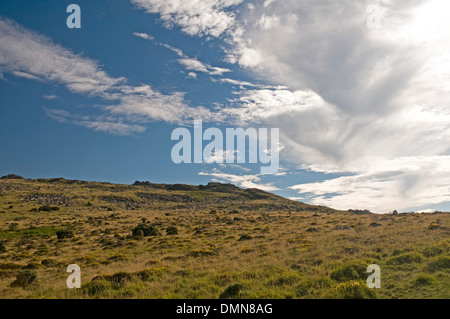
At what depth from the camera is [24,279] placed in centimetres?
1683

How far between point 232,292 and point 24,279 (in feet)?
46.6

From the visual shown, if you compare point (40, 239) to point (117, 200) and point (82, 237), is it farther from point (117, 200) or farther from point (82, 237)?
point (117, 200)

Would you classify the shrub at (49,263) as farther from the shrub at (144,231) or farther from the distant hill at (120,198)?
the distant hill at (120,198)

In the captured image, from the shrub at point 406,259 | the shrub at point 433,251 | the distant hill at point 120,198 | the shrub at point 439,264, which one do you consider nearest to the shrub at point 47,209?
the distant hill at point 120,198

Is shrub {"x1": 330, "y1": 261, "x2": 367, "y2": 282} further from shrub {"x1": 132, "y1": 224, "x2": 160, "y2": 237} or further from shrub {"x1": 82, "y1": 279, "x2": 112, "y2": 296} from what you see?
shrub {"x1": 132, "y1": 224, "x2": 160, "y2": 237}

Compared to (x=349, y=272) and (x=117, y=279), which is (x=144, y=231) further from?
(x=349, y=272)

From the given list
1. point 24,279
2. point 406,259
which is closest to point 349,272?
point 406,259

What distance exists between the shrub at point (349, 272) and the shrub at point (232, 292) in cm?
498


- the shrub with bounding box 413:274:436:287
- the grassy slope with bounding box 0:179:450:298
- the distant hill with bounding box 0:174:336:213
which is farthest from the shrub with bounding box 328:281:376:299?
the distant hill with bounding box 0:174:336:213

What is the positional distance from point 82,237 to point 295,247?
31613mm

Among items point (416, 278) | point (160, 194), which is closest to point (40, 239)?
point (416, 278)

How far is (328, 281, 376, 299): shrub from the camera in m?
10.7

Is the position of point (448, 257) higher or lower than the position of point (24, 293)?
higher
